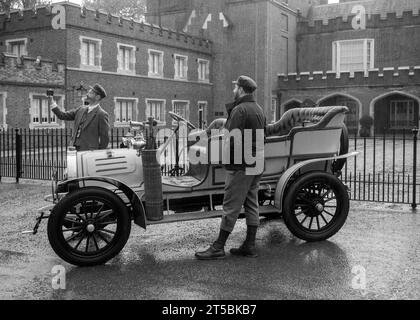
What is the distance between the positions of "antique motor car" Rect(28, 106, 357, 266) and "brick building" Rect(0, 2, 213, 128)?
15.8 meters

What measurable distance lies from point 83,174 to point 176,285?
5.47 feet

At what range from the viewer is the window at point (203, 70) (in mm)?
34250

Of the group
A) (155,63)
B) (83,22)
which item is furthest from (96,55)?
(155,63)

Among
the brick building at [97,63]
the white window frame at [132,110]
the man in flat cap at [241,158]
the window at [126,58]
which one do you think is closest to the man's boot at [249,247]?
the man in flat cap at [241,158]

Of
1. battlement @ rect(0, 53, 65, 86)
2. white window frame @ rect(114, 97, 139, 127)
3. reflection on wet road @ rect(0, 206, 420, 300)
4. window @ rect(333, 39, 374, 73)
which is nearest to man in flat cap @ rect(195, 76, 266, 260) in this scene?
reflection on wet road @ rect(0, 206, 420, 300)

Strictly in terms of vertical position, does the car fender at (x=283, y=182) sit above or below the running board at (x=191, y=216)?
above

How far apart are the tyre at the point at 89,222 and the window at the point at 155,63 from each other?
2499cm

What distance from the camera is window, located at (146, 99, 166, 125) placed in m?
29.6

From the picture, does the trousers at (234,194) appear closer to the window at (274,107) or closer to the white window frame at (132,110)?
the white window frame at (132,110)

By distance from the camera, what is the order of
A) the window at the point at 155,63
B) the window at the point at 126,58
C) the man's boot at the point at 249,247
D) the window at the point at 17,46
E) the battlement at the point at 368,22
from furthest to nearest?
1. the battlement at the point at 368,22
2. the window at the point at 155,63
3. the window at the point at 126,58
4. the window at the point at 17,46
5. the man's boot at the point at 249,247

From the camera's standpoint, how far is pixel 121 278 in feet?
15.9

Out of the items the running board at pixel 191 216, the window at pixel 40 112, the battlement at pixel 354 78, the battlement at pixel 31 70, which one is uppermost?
the battlement at pixel 354 78
